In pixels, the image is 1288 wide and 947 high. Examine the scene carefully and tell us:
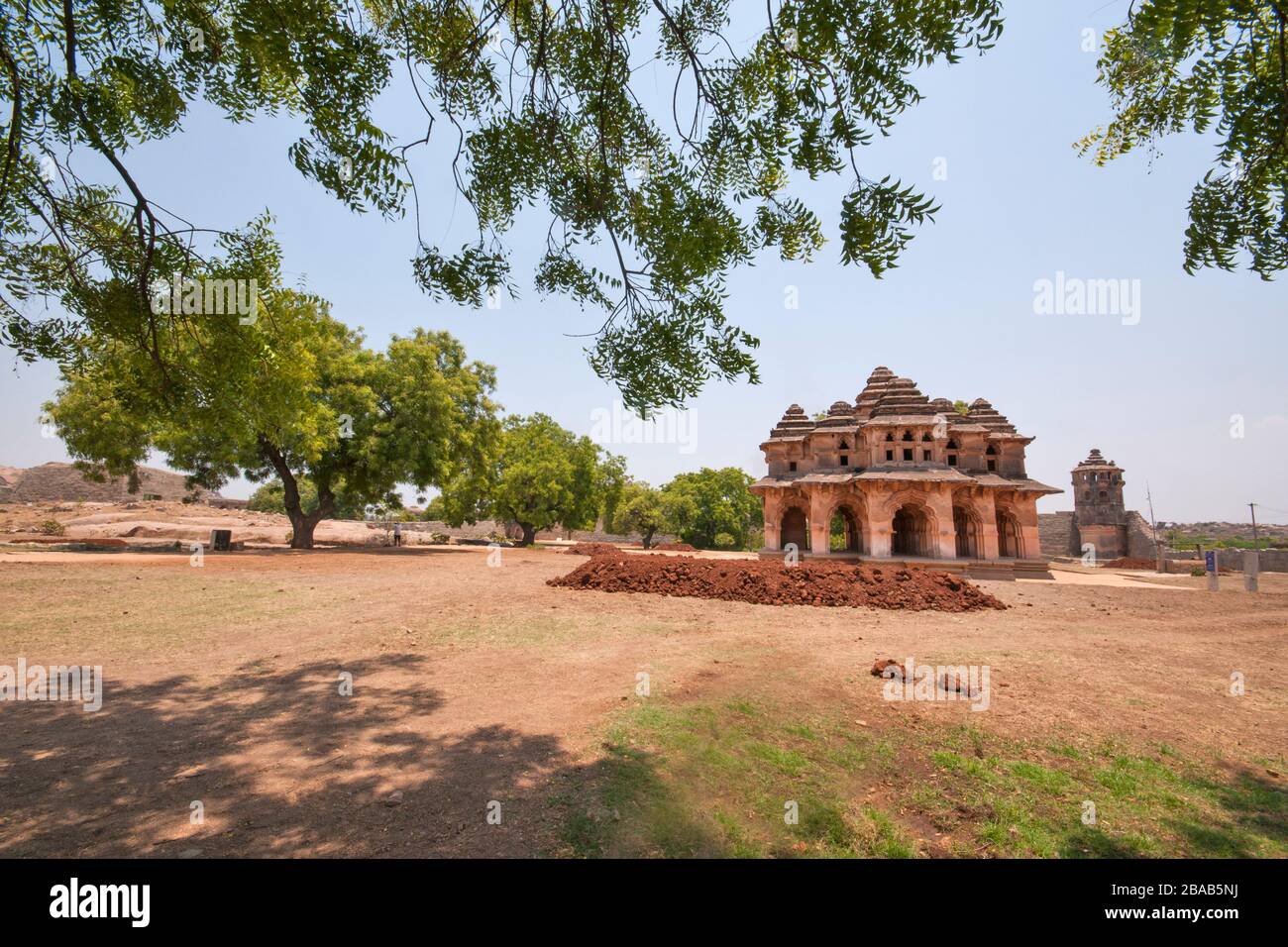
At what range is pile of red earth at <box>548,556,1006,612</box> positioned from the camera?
44.2 ft

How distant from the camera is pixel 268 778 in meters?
3.96

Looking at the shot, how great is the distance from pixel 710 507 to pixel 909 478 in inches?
1088

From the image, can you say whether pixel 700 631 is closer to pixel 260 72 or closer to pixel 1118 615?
pixel 260 72

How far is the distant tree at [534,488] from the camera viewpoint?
38.2m

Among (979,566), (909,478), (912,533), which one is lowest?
(979,566)

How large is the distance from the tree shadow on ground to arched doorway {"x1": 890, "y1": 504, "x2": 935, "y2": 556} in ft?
74.3

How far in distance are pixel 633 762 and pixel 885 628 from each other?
26.6 ft

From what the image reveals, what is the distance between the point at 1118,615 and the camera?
485 inches

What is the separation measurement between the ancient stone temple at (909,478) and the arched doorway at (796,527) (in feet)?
3.33

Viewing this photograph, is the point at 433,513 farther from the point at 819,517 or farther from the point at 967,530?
the point at 967,530
